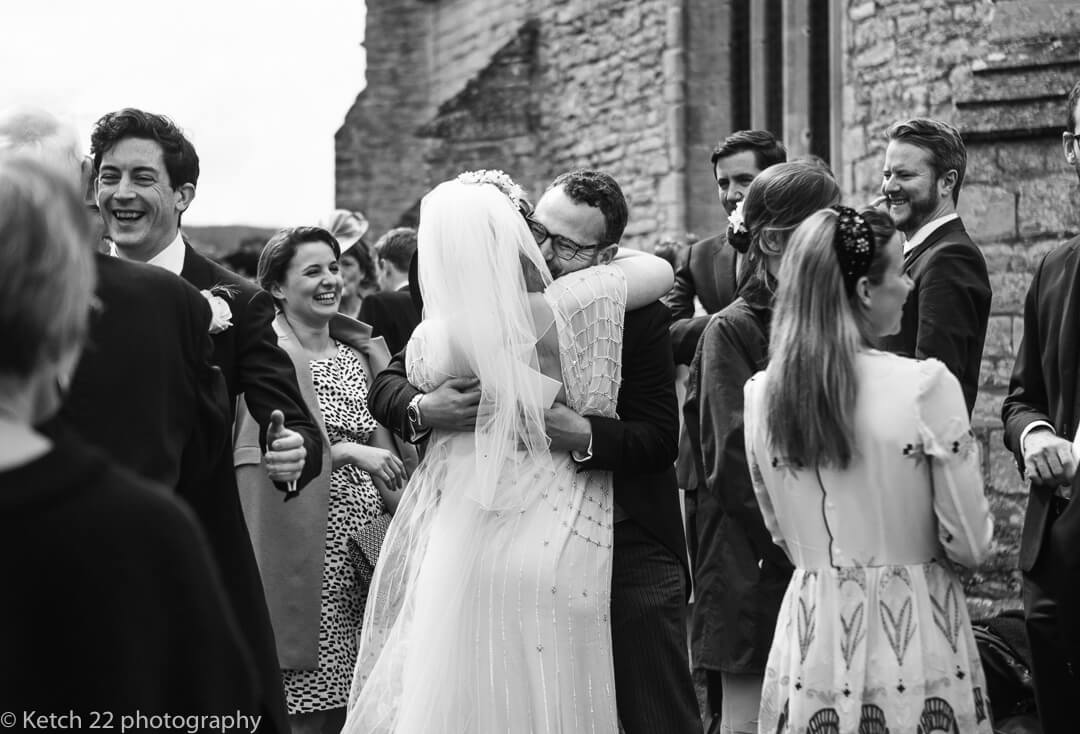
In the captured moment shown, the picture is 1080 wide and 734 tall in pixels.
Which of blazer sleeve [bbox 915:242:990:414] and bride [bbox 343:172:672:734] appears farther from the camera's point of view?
blazer sleeve [bbox 915:242:990:414]

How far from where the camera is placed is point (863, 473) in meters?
3.32

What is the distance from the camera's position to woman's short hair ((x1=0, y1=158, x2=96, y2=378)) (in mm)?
1885

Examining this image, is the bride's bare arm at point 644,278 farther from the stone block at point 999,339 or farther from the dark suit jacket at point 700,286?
the stone block at point 999,339

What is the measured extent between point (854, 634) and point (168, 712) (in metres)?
1.76

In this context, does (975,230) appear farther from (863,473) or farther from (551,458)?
(863,473)

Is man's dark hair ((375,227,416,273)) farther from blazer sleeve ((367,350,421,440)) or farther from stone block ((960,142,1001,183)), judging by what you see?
blazer sleeve ((367,350,421,440))

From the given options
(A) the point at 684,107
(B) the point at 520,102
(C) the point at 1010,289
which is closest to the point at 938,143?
(C) the point at 1010,289

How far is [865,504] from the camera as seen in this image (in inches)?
131

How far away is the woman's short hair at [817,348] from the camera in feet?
10.8

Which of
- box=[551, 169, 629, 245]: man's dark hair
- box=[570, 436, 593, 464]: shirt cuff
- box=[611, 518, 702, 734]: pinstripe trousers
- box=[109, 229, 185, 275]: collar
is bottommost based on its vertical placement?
box=[611, 518, 702, 734]: pinstripe trousers

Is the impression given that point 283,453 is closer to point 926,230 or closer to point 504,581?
point 504,581

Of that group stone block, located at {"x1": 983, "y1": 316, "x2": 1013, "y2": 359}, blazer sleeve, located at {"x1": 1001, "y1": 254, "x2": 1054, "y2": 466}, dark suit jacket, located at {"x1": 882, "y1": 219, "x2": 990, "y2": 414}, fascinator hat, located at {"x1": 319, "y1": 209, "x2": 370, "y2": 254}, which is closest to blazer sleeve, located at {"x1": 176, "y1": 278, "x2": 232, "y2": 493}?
dark suit jacket, located at {"x1": 882, "y1": 219, "x2": 990, "y2": 414}

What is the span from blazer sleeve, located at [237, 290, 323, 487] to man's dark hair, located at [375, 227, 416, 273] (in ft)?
13.9

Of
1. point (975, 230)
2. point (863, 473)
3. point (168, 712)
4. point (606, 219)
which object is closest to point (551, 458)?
point (606, 219)
